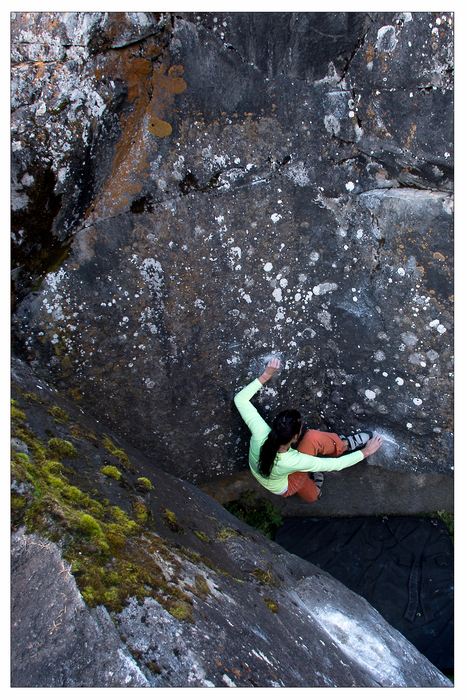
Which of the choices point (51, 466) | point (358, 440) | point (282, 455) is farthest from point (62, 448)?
point (358, 440)

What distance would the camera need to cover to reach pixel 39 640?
1.30m

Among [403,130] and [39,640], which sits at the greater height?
[403,130]

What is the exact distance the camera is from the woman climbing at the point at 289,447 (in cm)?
269

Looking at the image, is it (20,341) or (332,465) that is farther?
(332,465)

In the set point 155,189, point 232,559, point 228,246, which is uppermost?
point 155,189

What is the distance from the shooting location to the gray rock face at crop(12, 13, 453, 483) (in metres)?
2.17

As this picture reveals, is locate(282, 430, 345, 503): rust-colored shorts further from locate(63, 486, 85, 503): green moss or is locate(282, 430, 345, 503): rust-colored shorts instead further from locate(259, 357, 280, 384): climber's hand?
locate(63, 486, 85, 503): green moss

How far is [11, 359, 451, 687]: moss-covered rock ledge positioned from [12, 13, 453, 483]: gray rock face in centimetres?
54

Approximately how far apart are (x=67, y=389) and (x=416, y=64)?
289 centimetres

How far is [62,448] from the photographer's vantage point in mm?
1942

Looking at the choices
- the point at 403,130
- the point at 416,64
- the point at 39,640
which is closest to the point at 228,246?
the point at 403,130

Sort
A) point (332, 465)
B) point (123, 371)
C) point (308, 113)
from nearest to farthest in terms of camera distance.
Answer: point (308, 113), point (123, 371), point (332, 465)

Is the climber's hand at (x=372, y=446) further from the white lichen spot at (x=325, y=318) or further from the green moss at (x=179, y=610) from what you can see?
the green moss at (x=179, y=610)

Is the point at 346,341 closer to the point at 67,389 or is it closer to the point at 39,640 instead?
the point at 67,389
